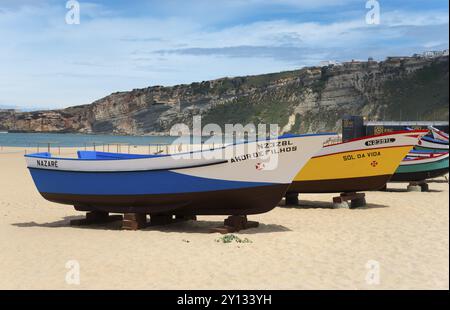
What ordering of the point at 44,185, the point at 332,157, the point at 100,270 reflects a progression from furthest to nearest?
the point at 332,157
the point at 44,185
the point at 100,270

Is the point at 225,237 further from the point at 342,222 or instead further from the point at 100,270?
the point at 342,222

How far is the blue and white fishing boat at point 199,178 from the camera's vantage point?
11.2 m

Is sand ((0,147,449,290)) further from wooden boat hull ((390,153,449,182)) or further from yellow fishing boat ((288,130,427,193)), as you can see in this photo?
wooden boat hull ((390,153,449,182))

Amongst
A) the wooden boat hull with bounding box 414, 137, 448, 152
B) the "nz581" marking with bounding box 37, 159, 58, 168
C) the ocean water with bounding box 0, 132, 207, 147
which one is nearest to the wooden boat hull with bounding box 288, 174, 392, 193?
the wooden boat hull with bounding box 414, 137, 448, 152

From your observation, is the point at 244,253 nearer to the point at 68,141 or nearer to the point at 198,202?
the point at 198,202

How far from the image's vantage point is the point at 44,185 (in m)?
13.0

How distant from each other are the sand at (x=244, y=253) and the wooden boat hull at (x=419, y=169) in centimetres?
575

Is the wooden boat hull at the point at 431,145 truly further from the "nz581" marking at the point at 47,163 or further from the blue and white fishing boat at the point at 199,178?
the "nz581" marking at the point at 47,163

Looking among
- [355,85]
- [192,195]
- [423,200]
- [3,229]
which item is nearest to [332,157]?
[423,200]

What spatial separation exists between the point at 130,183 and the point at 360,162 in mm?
7861

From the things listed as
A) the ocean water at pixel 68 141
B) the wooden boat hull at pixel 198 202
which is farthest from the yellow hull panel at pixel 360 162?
the ocean water at pixel 68 141

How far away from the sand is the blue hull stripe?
37.6 inches

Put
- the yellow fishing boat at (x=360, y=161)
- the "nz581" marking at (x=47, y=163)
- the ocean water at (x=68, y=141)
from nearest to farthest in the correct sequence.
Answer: the "nz581" marking at (x=47, y=163)
the yellow fishing boat at (x=360, y=161)
the ocean water at (x=68, y=141)
